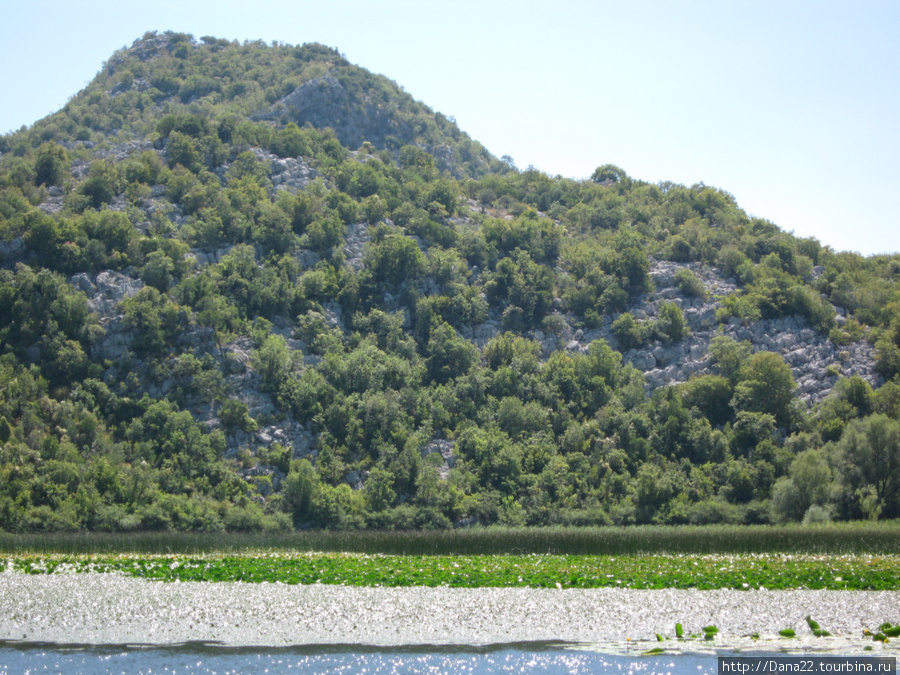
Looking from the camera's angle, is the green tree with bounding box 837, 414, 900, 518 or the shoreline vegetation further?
the green tree with bounding box 837, 414, 900, 518

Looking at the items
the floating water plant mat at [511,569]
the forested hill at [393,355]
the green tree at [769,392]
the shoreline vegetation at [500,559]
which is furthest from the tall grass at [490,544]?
the green tree at [769,392]

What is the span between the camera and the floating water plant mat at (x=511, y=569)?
39906 millimetres

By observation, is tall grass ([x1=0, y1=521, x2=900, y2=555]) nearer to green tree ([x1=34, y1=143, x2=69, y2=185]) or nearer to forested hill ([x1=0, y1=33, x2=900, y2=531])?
forested hill ([x1=0, y1=33, x2=900, y2=531])

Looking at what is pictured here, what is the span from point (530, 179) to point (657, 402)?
78.5 metres

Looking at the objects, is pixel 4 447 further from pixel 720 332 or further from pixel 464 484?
pixel 720 332

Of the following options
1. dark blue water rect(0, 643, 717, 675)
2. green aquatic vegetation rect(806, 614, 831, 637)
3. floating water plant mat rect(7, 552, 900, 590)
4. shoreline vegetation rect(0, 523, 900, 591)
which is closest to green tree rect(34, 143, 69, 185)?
shoreline vegetation rect(0, 523, 900, 591)

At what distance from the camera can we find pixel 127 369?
90188mm

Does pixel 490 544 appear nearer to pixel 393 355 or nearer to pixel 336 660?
pixel 336 660

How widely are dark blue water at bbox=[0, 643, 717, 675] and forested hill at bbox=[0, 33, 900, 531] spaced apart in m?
49.4

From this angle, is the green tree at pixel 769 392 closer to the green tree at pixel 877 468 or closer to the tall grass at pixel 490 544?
the green tree at pixel 877 468

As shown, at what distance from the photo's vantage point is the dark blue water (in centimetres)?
2605

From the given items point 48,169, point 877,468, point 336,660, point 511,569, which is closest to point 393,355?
point 48,169

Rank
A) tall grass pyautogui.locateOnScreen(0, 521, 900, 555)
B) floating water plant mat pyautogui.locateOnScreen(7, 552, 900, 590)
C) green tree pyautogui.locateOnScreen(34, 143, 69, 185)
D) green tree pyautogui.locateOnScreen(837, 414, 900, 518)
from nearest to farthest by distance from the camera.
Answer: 1. floating water plant mat pyautogui.locateOnScreen(7, 552, 900, 590)
2. tall grass pyautogui.locateOnScreen(0, 521, 900, 555)
3. green tree pyautogui.locateOnScreen(837, 414, 900, 518)
4. green tree pyautogui.locateOnScreen(34, 143, 69, 185)

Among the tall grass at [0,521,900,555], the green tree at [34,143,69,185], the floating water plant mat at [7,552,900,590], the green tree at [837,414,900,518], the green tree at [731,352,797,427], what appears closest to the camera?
the floating water plant mat at [7,552,900,590]
